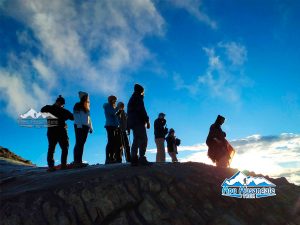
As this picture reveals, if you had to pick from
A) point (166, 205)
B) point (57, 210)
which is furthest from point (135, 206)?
point (57, 210)

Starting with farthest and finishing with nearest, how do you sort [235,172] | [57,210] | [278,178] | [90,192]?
[278,178], [235,172], [90,192], [57,210]

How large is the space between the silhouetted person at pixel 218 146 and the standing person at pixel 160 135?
2516mm

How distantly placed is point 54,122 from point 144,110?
3112 millimetres

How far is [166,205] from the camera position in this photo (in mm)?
10719

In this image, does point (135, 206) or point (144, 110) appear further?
point (144, 110)

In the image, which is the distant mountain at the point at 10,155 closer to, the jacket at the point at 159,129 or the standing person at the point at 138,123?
the jacket at the point at 159,129

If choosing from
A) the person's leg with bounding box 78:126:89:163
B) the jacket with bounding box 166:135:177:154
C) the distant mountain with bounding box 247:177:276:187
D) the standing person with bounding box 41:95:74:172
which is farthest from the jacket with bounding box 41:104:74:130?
the distant mountain with bounding box 247:177:276:187

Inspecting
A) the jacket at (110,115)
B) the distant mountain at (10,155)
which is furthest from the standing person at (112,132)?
the distant mountain at (10,155)

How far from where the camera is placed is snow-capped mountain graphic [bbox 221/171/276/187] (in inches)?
515

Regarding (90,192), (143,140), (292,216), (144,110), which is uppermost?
(144,110)

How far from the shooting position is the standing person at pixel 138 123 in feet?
39.7

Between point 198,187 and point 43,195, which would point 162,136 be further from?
point 43,195

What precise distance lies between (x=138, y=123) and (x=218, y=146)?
4143 millimetres

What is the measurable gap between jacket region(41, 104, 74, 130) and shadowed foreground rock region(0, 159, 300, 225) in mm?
1665
